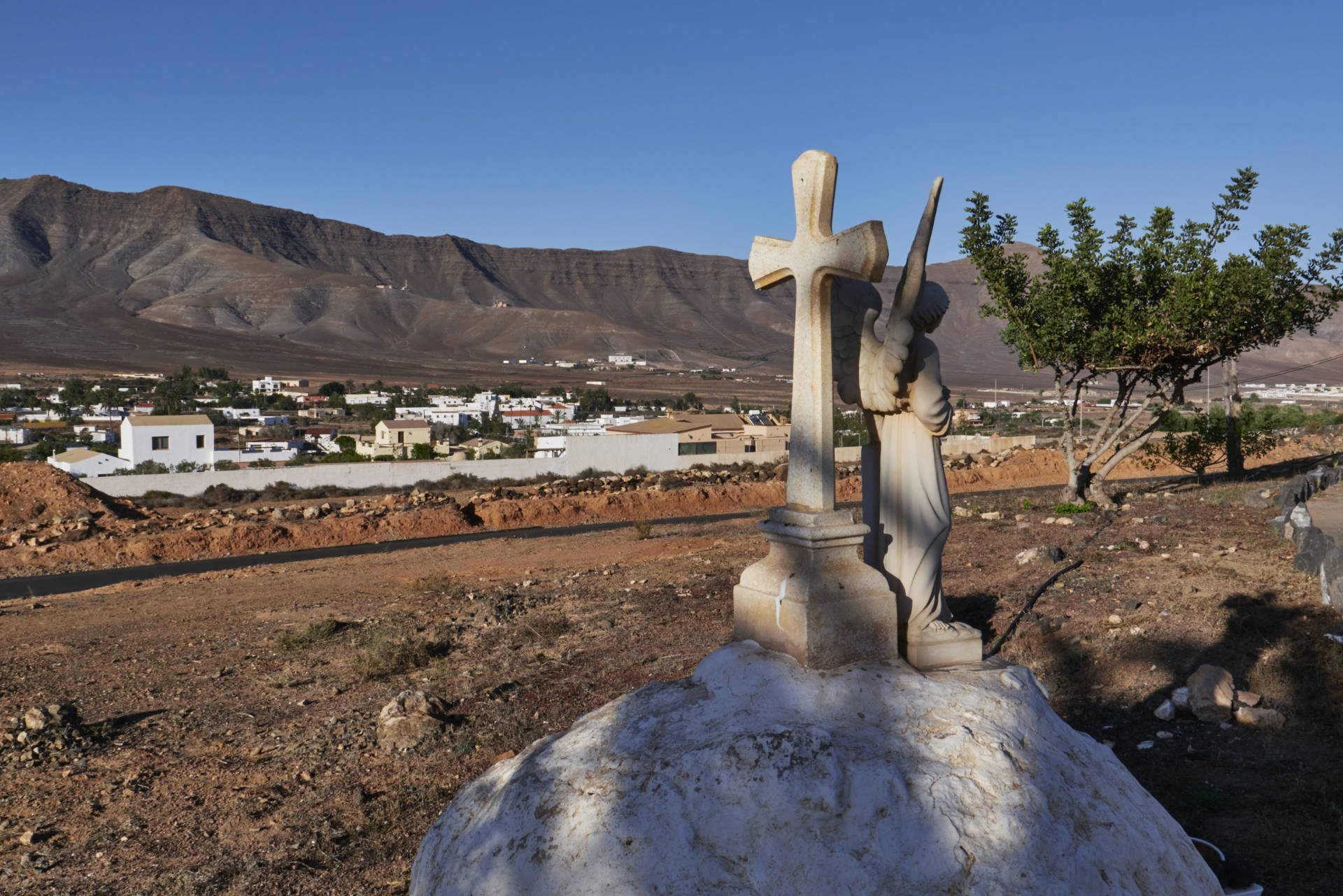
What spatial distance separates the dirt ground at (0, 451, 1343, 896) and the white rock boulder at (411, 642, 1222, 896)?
1789mm

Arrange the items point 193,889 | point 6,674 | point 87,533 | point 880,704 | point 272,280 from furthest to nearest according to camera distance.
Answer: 1. point 272,280
2. point 87,533
3. point 6,674
4. point 193,889
5. point 880,704

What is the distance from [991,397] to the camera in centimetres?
11894

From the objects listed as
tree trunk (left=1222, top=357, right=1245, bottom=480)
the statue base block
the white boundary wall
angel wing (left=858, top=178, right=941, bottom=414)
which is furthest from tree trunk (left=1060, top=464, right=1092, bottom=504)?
the white boundary wall

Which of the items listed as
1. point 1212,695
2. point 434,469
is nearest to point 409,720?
point 1212,695

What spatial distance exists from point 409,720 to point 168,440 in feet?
136

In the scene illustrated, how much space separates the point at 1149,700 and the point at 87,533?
25.7 metres

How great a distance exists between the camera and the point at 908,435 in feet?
15.2

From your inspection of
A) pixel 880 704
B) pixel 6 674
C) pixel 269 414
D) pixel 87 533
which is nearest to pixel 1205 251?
pixel 880 704

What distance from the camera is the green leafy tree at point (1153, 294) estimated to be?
1571 centimetres

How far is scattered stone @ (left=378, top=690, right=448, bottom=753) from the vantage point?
24.5ft

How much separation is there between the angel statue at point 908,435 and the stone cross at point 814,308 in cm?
17

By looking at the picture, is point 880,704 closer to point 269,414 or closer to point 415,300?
point 269,414

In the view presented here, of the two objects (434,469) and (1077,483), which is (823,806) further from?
(434,469)

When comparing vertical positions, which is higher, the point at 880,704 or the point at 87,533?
the point at 880,704
